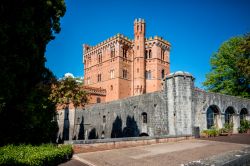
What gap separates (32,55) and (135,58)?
124 feet

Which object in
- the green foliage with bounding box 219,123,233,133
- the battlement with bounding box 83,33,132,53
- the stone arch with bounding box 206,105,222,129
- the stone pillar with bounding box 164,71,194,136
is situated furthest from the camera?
the battlement with bounding box 83,33,132,53

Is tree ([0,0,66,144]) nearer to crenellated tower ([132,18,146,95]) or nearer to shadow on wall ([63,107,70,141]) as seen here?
shadow on wall ([63,107,70,141])

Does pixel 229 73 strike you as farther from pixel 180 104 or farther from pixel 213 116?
pixel 180 104

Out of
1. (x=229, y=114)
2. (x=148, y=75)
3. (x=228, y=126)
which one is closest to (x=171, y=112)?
(x=228, y=126)

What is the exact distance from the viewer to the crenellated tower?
4766cm

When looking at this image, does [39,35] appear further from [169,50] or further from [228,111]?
[169,50]

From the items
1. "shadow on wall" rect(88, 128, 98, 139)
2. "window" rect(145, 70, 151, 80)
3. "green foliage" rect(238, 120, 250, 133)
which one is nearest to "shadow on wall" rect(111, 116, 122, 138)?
"shadow on wall" rect(88, 128, 98, 139)

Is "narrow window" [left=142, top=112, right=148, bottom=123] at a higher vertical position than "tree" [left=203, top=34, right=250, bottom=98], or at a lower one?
lower

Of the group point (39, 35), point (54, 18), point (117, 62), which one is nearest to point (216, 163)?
point (39, 35)

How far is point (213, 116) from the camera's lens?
906 inches

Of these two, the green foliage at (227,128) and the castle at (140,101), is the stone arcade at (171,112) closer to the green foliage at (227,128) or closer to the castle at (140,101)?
the castle at (140,101)

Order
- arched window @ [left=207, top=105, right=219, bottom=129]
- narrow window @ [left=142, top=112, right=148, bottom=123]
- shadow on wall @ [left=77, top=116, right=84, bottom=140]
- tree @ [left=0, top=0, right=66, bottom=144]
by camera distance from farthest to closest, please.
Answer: shadow on wall @ [left=77, top=116, right=84, bottom=140], narrow window @ [left=142, top=112, right=148, bottom=123], arched window @ [left=207, top=105, right=219, bottom=129], tree @ [left=0, top=0, right=66, bottom=144]

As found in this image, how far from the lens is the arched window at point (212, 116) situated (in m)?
22.2

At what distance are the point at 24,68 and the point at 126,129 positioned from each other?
1708cm
